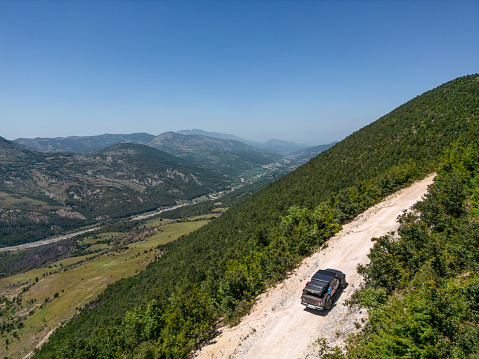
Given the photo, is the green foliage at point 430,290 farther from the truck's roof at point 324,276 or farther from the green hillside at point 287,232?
the green hillside at point 287,232

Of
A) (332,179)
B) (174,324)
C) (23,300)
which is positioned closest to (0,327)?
(23,300)

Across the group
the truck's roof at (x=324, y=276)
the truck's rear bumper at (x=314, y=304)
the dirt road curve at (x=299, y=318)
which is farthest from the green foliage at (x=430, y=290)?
the truck's rear bumper at (x=314, y=304)

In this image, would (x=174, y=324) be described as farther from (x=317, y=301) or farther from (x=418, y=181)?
(x=418, y=181)

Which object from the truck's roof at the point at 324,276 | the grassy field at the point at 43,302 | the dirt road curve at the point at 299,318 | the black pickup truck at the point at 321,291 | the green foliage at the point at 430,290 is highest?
the green foliage at the point at 430,290

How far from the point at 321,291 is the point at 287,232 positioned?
100 feet

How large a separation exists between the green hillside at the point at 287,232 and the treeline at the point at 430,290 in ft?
56.9

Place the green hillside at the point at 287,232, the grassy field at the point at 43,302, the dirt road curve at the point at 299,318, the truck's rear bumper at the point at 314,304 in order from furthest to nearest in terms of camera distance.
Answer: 1. the grassy field at the point at 43,302
2. the green hillside at the point at 287,232
3. the truck's rear bumper at the point at 314,304
4. the dirt road curve at the point at 299,318

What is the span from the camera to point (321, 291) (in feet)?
77.4

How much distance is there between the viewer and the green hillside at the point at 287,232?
101ft

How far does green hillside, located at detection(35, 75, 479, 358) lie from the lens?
30.7 metres

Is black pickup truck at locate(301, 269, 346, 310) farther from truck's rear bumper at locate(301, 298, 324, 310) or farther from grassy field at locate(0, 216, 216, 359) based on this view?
grassy field at locate(0, 216, 216, 359)

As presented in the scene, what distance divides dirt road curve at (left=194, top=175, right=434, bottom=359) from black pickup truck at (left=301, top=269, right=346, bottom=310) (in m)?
1.24

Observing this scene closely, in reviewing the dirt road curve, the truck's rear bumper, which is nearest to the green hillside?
the dirt road curve

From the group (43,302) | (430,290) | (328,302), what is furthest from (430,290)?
(43,302)
